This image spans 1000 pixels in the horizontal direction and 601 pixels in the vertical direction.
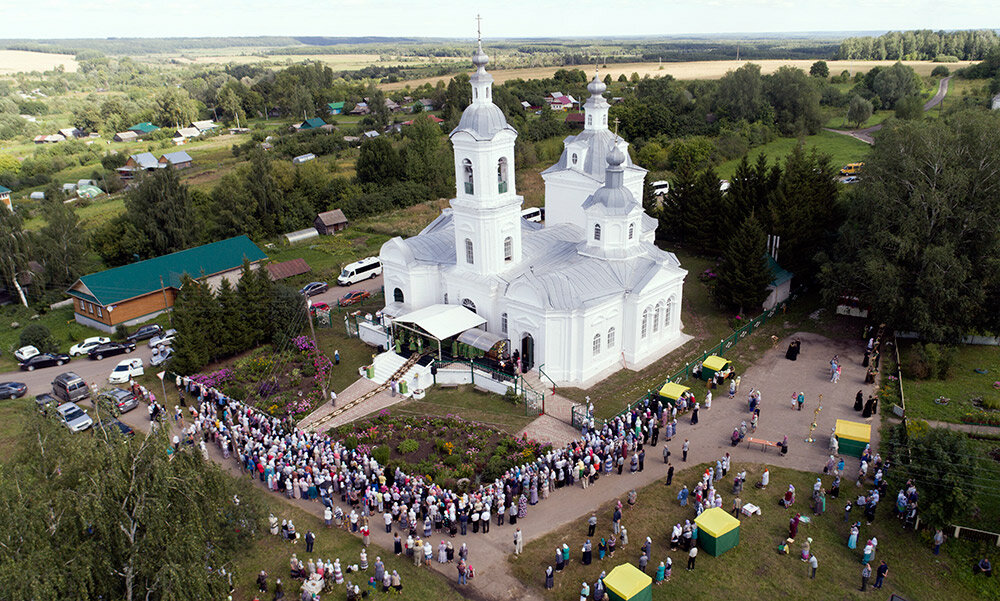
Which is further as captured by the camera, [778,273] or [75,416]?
[778,273]

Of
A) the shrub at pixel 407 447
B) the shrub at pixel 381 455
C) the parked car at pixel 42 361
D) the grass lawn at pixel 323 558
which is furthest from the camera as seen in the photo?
the parked car at pixel 42 361

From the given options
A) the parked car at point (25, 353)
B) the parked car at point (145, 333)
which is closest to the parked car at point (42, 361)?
the parked car at point (25, 353)

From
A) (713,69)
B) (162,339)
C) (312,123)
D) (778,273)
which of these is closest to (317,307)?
(162,339)

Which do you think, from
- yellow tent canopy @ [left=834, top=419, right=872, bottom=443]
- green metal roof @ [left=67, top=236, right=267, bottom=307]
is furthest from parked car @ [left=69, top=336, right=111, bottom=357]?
yellow tent canopy @ [left=834, top=419, right=872, bottom=443]

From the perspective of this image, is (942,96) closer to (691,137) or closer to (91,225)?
(691,137)

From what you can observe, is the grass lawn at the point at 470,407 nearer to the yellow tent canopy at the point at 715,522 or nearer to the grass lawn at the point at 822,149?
the yellow tent canopy at the point at 715,522

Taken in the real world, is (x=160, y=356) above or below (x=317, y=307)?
below

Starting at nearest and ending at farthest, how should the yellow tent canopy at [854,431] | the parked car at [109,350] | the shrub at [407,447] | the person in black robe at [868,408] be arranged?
the yellow tent canopy at [854,431] < the shrub at [407,447] < the person in black robe at [868,408] < the parked car at [109,350]

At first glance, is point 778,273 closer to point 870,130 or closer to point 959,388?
point 959,388
